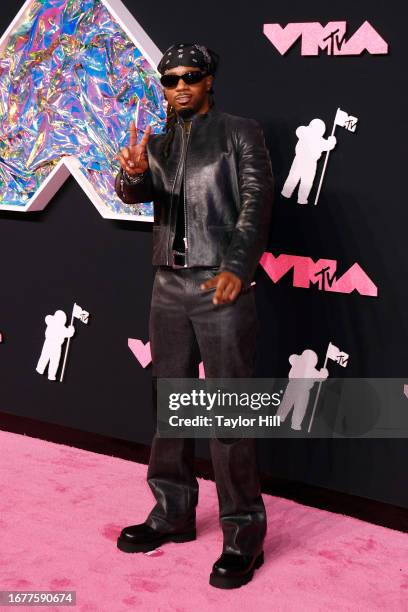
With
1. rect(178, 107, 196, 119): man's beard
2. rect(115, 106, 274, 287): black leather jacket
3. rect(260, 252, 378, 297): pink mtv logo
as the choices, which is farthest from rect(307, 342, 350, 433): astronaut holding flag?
rect(178, 107, 196, 119): man's beard

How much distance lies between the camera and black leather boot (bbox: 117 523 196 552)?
9.26ft

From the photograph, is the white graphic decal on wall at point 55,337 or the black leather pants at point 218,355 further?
the white graphic decal on wall at point 55,337

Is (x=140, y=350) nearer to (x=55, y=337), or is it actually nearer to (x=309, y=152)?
(x=55, y=337)

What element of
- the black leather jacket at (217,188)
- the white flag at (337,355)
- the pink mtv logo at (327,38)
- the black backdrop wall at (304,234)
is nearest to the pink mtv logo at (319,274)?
the black backdrop wall at (304,234)

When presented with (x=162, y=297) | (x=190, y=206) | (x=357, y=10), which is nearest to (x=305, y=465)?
(x=162, y=297)

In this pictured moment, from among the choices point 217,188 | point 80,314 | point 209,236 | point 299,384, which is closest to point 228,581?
point 299,384

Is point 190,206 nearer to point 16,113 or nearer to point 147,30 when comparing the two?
point 147,30

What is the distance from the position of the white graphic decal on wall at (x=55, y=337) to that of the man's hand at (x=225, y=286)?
58.7 inches

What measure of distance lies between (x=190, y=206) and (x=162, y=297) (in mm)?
316

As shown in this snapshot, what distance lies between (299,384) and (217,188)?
3.20ft

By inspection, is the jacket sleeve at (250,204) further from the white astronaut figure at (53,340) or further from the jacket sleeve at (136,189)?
the white astronaut figure at (53,340)

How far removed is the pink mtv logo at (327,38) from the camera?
2.88 metres

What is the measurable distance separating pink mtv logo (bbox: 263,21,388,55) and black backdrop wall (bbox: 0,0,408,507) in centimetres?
3

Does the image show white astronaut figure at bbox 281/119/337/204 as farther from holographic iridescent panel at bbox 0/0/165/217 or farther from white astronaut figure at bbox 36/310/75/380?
white astronaut figure at bbox 36/310/75/380
